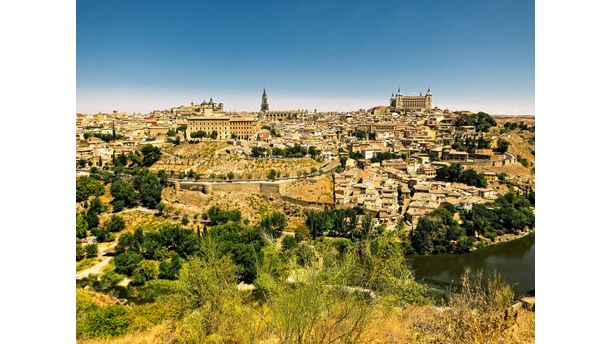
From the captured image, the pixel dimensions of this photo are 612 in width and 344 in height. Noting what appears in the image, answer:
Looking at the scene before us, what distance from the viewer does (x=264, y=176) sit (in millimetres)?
11250

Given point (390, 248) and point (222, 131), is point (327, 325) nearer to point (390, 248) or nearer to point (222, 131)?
point (390, 248)

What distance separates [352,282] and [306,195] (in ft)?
29.3

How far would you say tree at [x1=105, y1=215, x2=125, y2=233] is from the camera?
8.39 m

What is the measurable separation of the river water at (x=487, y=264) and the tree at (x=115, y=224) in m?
6.29

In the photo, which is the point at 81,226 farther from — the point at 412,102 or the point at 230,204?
the point at 412,102

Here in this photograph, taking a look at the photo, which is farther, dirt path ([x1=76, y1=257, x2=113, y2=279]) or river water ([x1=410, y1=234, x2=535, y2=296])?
river water ([x1=410, y1=234, x2=535, y2=296])

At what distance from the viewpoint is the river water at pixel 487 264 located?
682 cm

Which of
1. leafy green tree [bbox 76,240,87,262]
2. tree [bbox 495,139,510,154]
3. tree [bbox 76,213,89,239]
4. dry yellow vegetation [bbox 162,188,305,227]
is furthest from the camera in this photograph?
tree [bbox 495,139,510,154]

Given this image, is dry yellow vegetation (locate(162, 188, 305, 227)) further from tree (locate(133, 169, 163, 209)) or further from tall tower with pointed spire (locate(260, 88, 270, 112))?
tall tower with pointed spire (locate(260, 88, 270, 112))

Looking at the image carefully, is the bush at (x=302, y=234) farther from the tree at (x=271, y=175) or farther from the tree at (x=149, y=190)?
the tree at (x=149, y=190)

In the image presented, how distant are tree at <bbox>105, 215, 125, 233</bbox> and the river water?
6.29 meters

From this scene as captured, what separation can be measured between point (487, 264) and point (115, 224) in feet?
25.7

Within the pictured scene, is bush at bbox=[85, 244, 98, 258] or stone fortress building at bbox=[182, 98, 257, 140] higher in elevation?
stone fortress building at bbox=[182, 98, 257, 140]

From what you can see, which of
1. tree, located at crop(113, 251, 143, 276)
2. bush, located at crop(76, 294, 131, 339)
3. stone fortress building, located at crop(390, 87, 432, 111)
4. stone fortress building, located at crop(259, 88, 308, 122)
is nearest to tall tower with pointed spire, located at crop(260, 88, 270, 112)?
stone fortress building, located at crop(259, 88, 308, 122)
